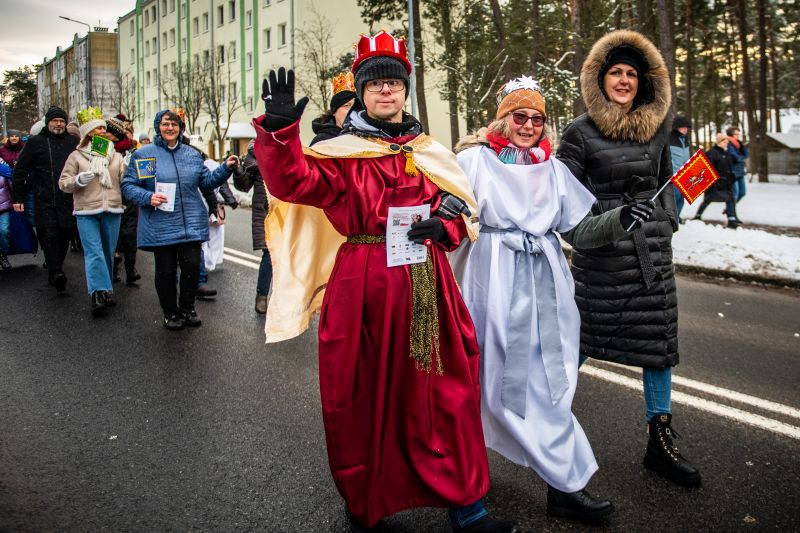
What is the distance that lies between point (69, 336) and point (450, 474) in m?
4.78

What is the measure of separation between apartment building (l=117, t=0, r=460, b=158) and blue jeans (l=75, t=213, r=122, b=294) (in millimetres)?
28496

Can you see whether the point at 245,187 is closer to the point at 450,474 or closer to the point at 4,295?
the point at 4,295

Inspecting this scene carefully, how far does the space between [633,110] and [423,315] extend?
64.2 inches

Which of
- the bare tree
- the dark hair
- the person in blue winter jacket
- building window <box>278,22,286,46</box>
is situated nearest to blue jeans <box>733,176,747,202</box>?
the person in blue winter jacket

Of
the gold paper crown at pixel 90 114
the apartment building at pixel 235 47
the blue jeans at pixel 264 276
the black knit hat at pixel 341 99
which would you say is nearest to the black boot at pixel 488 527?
the black knit hat at pixel 341 99

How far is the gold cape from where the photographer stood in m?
3.01

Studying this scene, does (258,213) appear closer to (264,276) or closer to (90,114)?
(264,276)

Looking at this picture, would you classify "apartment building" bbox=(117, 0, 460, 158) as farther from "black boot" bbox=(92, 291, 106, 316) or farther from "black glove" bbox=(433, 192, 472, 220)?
"black glove" bbox=(433, 192, 472, 220)

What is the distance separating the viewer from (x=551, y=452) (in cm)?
301

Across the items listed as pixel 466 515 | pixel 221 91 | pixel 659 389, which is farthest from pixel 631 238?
pixel 221 91

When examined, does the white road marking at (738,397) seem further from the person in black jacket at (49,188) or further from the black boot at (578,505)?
the person in black jacket at (49,188)

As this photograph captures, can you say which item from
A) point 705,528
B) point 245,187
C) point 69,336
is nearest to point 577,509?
point 705,528

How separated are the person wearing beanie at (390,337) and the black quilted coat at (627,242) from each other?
87 centimetres

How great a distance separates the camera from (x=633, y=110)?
3.42m
